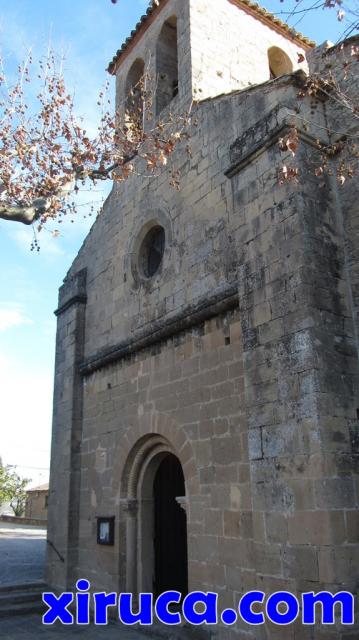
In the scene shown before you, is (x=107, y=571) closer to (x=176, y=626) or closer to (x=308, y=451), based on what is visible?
(x=176, y=626)

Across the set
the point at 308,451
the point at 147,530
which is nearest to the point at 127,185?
the point at 147,530

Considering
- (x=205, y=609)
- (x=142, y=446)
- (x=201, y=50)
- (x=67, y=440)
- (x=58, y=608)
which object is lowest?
(x=58, y=608)

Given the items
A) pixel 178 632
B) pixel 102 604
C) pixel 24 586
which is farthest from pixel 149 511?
pixel 24 586

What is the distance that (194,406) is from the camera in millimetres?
6465

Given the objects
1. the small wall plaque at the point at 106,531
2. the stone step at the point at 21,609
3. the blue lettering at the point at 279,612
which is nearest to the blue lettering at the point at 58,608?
the stone step at the point at 21,609

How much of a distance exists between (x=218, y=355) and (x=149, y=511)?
9.22ft

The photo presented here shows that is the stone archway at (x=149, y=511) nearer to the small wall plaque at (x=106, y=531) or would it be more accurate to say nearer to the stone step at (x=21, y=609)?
the small wall plaque at (x=106, y=531)

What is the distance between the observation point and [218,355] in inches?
245

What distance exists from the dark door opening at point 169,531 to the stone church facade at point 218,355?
0.8 inches

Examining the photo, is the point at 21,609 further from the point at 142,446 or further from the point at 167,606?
the point at 142,446

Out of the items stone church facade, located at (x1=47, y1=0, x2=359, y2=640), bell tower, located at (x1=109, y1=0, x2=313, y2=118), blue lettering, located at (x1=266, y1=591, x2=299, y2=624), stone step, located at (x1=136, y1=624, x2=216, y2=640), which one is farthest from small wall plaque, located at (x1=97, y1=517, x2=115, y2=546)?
bell tower, located at (x1=109, y1=0, x2=313, y2=118)

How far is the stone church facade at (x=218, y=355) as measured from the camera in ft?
15.2

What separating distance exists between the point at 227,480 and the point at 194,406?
3.48ft

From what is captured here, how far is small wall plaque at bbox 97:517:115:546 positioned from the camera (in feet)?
25.2
